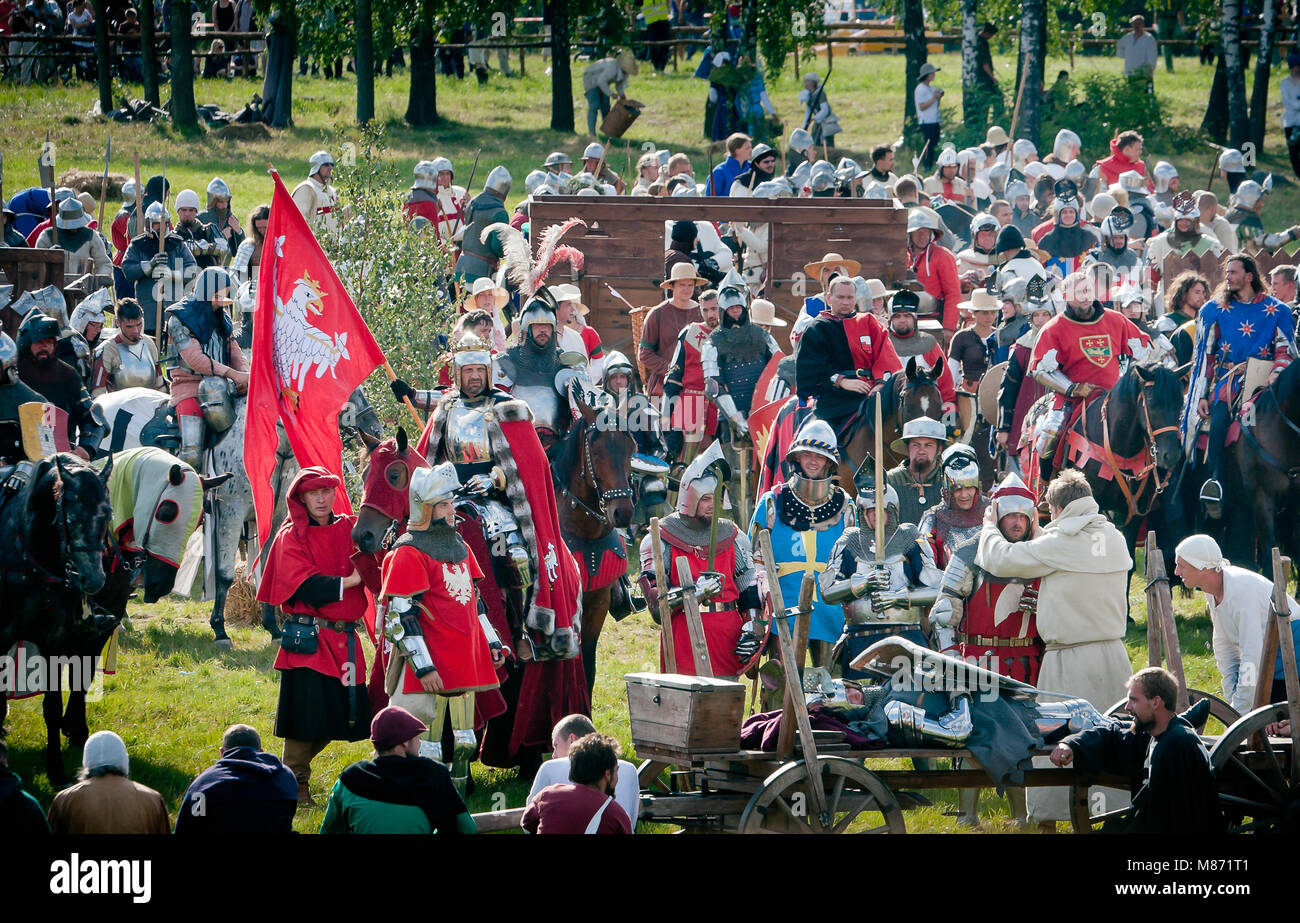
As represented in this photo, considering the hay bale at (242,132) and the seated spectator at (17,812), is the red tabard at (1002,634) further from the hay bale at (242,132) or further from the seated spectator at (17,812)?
the hay bale at (242,132)

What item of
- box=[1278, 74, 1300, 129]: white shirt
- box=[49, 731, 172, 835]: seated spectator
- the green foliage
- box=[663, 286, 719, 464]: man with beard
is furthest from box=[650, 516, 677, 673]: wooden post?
box=[1278, 74, 1300, 129]: white shirt

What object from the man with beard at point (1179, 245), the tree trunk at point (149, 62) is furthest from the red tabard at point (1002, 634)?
the tree trunk at point (149, 62)

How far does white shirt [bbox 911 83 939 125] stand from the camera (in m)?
27.9

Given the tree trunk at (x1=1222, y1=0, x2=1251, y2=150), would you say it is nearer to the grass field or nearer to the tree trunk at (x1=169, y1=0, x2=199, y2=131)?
the grass field

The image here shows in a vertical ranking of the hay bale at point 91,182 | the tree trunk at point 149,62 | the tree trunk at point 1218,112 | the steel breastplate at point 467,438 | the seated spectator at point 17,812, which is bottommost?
the seated spectator at point 17,812

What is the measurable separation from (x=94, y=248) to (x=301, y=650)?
9821 mm

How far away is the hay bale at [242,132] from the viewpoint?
1185 inches

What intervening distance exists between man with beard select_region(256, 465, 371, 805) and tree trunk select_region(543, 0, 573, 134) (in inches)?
948

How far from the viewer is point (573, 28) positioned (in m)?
32.9

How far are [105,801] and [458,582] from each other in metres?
2.44

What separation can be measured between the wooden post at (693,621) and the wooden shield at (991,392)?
5536mm
